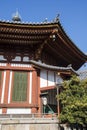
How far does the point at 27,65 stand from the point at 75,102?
4872 mm

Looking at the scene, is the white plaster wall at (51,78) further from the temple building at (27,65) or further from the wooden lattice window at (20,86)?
the wooden lattice window at (20,86)

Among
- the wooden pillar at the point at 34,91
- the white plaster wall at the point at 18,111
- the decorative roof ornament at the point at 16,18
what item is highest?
the decorative roof ornament at the point at 16,18

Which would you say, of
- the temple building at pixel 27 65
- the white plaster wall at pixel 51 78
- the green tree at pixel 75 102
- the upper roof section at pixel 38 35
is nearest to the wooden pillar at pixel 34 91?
the temple building at pixel 27 65

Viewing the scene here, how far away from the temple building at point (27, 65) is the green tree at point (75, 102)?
7.97 feet

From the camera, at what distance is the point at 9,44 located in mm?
15945

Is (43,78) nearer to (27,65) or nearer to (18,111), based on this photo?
(27,65)

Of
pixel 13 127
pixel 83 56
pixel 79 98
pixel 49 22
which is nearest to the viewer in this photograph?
pixel 13 127

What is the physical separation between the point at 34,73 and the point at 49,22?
12.5 feet

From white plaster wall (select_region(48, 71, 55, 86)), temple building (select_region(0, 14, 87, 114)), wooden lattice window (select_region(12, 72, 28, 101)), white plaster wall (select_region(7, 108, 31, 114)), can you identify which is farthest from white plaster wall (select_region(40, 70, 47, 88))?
white plaster wall (select_region(7, 108, 31, 114))

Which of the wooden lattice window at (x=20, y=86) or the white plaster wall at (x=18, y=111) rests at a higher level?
the wooden lattice window at (x=20, y=86)

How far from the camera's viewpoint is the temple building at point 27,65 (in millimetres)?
14672

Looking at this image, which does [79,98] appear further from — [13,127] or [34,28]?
[34,28]

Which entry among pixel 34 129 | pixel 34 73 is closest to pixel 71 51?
pixel 34 73

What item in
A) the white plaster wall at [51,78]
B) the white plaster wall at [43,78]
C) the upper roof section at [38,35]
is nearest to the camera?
the upper roof section at [38,35]
